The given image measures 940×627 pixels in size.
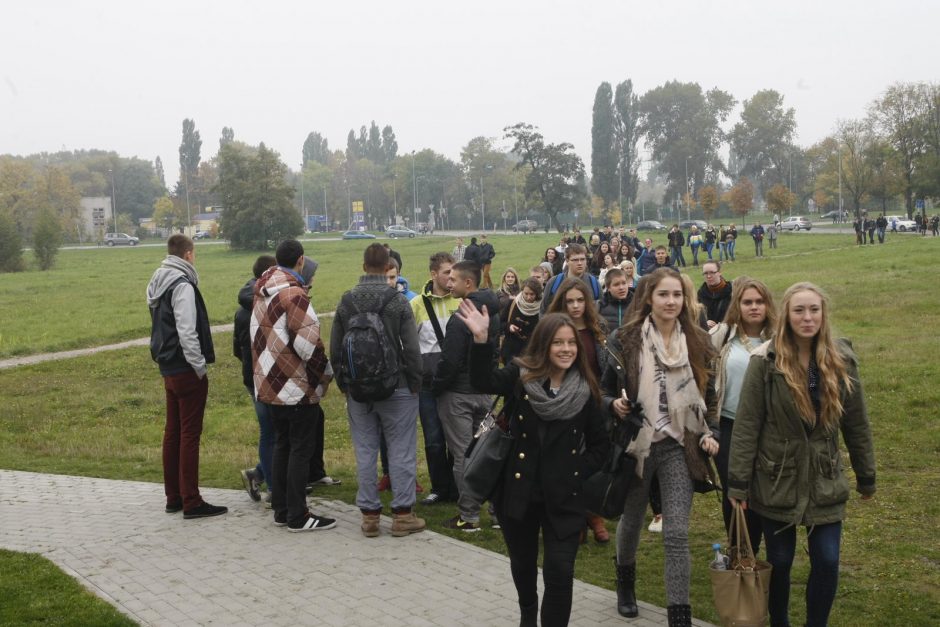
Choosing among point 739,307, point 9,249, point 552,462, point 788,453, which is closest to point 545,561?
point 552,462

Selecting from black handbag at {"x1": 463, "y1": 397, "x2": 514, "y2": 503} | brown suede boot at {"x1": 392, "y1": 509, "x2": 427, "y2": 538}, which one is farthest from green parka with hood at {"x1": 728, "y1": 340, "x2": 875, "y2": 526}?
brown suede boot at {"x1": 392, "y1": 509, "x2": 427, "y2": 538}

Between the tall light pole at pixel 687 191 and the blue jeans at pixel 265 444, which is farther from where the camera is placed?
the tall light pole at pixel 687 191

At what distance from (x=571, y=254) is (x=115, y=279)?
4196cm

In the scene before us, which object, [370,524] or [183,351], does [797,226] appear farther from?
Answer: [183,351]

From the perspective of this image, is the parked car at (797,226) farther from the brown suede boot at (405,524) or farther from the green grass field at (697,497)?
the brown suede boot at (405,524)

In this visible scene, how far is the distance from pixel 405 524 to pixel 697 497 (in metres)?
2.60

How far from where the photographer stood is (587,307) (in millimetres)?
5828

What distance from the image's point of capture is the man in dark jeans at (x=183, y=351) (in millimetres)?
7359

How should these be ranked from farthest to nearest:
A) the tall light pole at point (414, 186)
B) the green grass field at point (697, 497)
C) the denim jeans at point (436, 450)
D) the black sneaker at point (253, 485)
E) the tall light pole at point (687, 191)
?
the tall light pole at point (414, 186) → the tall light pole at point (687, 191) → the black sneaker at point (253, 485) → the denim jeans at point (436, 450) → the green grass field at point (697, 497)

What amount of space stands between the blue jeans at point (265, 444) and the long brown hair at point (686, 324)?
335 cm

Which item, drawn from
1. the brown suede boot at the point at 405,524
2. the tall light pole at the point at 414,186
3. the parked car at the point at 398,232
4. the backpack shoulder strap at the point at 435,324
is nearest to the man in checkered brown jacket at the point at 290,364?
the brown suede boot at the point at 405,524

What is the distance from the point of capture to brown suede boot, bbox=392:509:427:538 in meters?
7.03

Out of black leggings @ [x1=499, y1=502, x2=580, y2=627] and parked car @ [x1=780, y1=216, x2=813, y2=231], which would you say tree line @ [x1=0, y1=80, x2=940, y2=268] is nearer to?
parked car @ [x1=780, y1=216, x2=813, y2=231]

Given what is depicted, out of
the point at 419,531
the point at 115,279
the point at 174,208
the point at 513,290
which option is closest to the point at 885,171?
the point at 115,279
